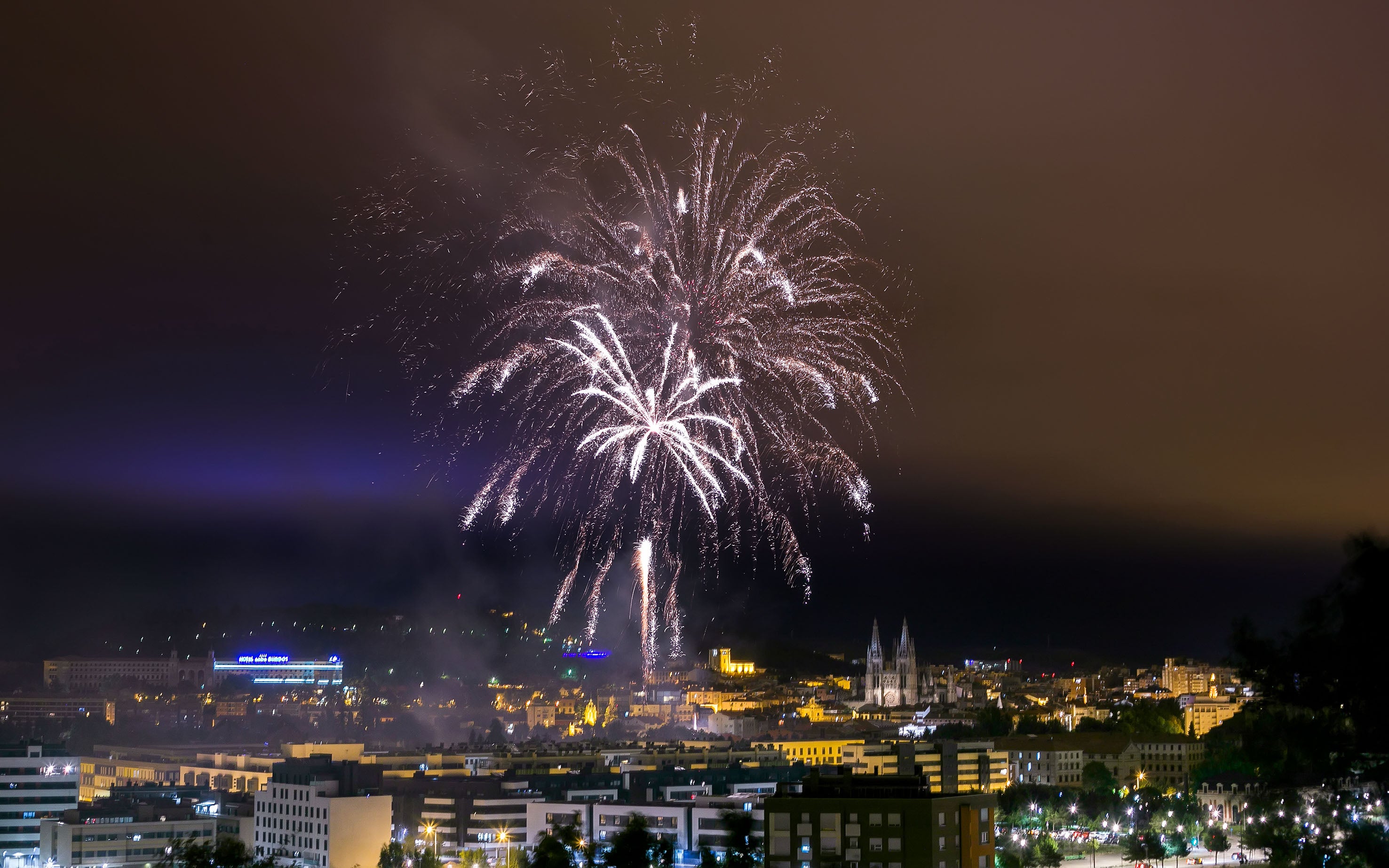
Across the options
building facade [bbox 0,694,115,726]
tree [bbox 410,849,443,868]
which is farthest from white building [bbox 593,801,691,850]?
building facade [bbox 0,694,115,726]

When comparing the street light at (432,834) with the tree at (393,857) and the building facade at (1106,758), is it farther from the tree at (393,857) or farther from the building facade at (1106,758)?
the building facade at (1106,758)

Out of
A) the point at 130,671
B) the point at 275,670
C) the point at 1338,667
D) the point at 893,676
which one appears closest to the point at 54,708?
the point at 130,671

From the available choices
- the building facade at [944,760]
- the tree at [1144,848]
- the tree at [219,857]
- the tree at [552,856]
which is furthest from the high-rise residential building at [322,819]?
the building facade at [944,760]

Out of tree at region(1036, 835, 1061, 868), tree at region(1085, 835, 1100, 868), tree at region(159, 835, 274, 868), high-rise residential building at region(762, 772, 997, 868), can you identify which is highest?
high-rise residential building at region(762, 772, 997, 868)

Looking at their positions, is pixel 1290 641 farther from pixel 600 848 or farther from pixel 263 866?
pixel 263 866

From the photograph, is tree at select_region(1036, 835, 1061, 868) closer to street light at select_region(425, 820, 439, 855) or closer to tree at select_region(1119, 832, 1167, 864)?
tree at select_region(1119, 832, 1167, 864)
